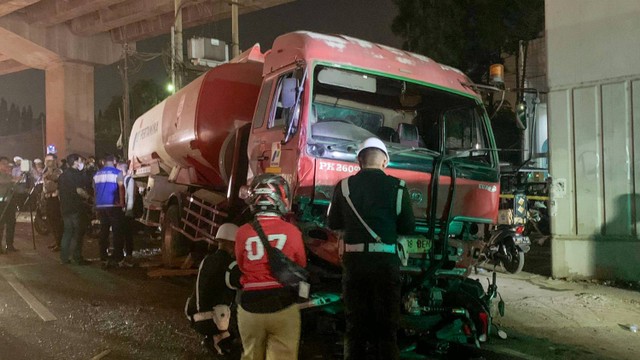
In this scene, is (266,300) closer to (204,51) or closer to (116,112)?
(204,51)

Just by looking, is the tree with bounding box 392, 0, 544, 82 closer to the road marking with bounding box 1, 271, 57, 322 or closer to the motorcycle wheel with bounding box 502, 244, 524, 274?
the motorcycle wheel with bounding box 502, 244, 524, 274

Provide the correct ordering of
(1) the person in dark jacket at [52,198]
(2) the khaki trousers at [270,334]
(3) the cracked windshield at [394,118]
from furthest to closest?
(1) the person in dark jacket at [52,198] → (3) the cracked windshield at [394,118] → (2) the khaki trousers at [270,334]

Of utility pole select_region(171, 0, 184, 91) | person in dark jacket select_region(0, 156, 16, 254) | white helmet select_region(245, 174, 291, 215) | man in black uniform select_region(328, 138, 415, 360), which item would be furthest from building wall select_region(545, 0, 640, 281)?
utility pole select_region(171, 0, 184, 91)

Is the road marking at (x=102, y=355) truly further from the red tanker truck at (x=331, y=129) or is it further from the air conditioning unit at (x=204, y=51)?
the air conditioning unit at (x=204, y=51)

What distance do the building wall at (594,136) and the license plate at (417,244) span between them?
425cm

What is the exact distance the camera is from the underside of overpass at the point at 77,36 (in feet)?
74.6

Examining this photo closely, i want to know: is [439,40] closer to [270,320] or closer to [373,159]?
[373,159]

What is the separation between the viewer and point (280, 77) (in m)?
5.53

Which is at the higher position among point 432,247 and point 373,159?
point 373,159

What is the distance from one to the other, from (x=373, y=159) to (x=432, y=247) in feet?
4.78

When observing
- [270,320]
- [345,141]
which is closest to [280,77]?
[345,141]

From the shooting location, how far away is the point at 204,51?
53.2ft

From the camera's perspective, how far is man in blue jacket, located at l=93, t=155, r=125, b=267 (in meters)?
9.34

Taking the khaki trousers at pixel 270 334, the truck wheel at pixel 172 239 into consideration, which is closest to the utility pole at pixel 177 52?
the truck wheel at pixel 172 239
